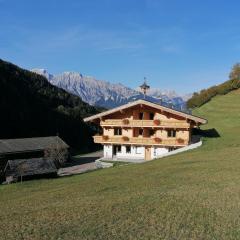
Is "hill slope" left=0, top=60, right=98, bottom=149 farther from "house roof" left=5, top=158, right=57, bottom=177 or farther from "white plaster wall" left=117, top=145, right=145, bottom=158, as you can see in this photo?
"house roof" left=5, top=158, right=57, bottom=177

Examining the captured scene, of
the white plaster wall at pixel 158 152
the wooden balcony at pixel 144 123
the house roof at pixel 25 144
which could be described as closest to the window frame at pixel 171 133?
the wooden balcony at pixel 144 123

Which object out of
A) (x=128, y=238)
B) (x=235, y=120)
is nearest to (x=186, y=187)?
(x=128, y=238)

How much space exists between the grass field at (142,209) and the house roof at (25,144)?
141 ft

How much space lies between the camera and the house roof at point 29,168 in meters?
41.9

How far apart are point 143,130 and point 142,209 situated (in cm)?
3280

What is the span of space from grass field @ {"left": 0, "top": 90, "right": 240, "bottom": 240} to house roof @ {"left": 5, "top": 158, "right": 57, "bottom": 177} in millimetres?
17703

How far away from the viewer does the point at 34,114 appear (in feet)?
420

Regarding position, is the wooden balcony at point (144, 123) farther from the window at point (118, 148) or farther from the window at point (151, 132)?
the window at point (118, 148)

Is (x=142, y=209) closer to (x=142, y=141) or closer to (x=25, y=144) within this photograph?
(x=142, y=141)

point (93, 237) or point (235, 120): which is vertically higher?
point (235, 120)

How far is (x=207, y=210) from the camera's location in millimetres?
15844

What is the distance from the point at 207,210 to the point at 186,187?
4.33 metres

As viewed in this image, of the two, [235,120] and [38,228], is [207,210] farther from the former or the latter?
[235,120]

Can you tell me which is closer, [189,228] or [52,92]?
[189,228]
